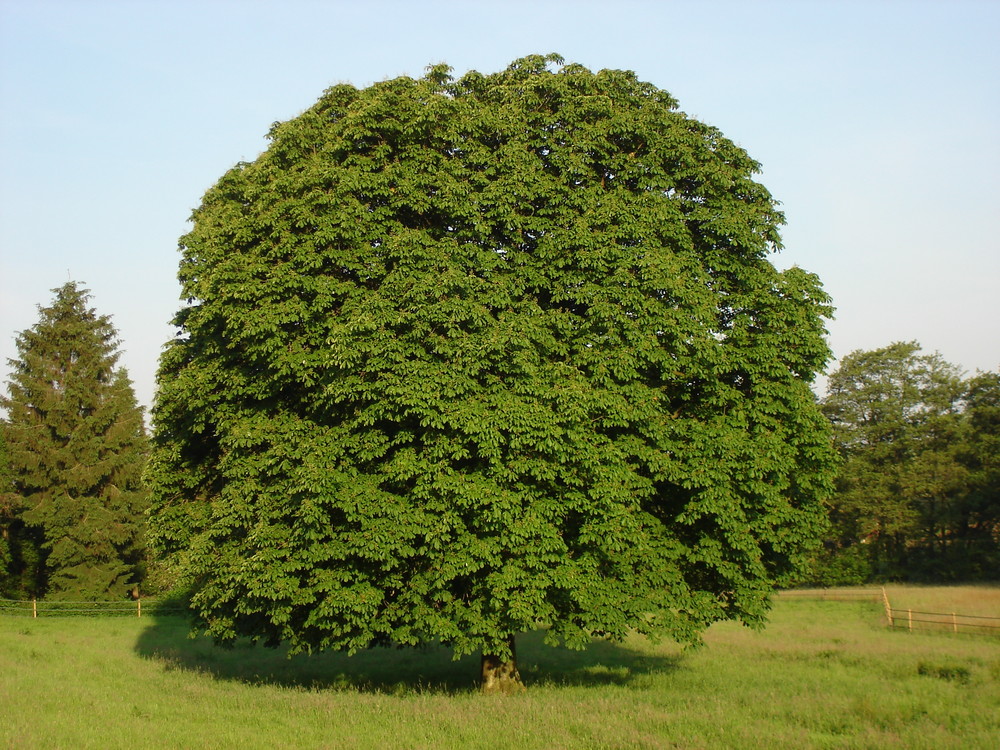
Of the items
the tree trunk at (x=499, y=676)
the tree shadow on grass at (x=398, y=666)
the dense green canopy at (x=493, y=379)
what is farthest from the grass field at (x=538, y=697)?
the dense green canopy at (x=493, y=379)

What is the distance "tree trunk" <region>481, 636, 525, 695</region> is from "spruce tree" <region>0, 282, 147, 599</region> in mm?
33195

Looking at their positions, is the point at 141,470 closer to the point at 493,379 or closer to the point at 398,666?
the point at 398,666

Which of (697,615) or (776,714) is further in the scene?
(697,615)

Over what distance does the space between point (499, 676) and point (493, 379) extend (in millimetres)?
7355

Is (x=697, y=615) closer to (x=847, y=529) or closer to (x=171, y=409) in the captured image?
(x=171, y=409)

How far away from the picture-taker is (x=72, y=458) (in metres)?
43.0

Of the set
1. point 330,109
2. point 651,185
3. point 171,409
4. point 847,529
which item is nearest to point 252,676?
point 171,409

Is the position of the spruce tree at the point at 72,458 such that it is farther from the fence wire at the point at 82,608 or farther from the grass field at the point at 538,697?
the grass field at the point at 538,697

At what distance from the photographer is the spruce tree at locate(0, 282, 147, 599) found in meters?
42.5

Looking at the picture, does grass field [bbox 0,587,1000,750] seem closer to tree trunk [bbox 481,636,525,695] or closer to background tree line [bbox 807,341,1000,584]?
tree trunk [bbox 481,636,525,695]

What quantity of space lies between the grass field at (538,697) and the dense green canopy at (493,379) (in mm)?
1562

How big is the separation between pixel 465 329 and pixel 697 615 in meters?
7.78

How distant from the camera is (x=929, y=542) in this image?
57281 mm

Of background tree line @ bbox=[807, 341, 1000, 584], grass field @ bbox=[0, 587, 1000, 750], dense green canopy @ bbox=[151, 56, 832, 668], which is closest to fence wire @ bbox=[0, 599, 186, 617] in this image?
grass field @ bbox=[0, 587, 1000, 750]
